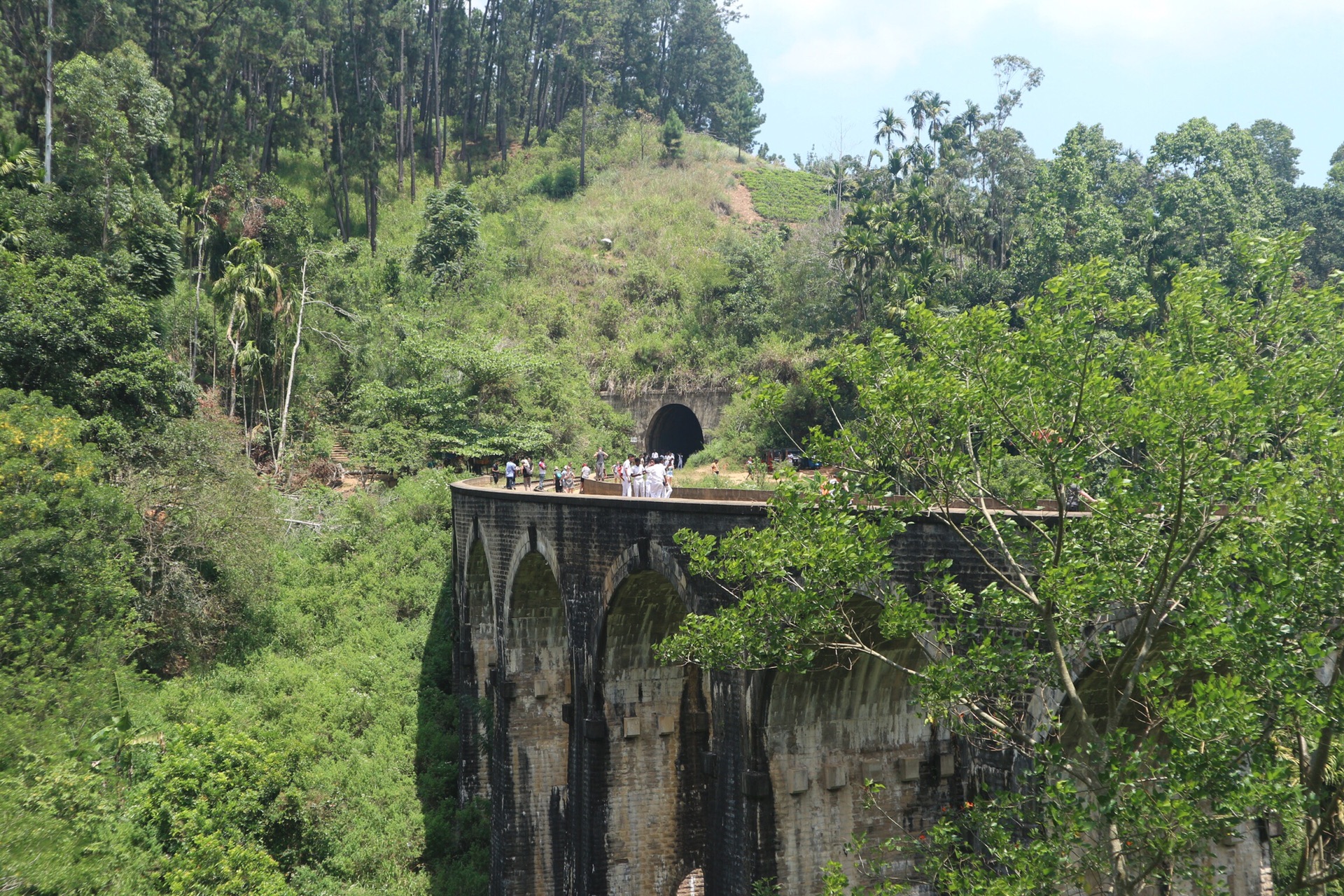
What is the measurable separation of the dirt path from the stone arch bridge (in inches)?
1516

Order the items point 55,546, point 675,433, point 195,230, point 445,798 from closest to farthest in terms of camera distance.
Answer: point 55,546
point 445,798
point 195,230
point 675,433

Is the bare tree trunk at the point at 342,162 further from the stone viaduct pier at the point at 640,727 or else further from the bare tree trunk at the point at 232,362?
the stone viaduct pier at the point at 640,727

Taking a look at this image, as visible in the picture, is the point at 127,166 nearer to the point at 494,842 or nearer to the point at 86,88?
the point at 86,88

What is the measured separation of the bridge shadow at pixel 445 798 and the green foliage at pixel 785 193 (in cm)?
4015

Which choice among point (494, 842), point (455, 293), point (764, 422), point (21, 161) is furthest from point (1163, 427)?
point (455, 293)

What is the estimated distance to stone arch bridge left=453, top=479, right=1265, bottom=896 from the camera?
13641 millimetres

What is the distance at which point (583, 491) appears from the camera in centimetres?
2294

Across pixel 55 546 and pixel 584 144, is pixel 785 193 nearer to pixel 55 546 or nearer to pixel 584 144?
pixel 584 144

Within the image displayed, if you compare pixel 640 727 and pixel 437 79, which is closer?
pixel 640 727

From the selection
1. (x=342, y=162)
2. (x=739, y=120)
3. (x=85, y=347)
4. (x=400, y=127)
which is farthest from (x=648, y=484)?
(x=739, y=120)

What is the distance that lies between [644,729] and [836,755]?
4.88m

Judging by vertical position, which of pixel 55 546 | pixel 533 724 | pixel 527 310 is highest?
pixel 527 310

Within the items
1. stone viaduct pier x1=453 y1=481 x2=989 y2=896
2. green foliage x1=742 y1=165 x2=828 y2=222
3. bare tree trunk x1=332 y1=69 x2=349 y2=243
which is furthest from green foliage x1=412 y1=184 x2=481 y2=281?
stone viaduct pier x1=453 y1=481 x2=989 y2=896

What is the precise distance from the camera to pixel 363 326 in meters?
42.5
